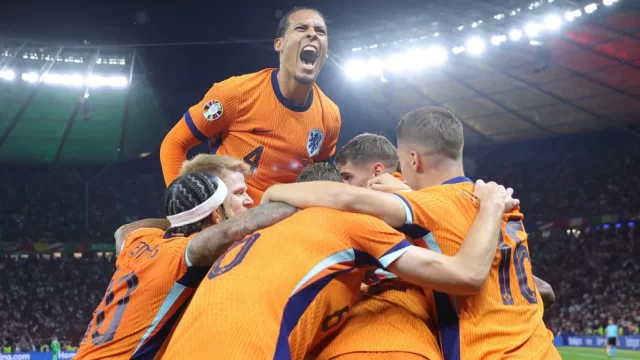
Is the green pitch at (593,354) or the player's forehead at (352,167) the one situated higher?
the player's forehead at (352,167)

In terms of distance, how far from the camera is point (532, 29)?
20.2m

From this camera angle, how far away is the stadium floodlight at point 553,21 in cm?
1950

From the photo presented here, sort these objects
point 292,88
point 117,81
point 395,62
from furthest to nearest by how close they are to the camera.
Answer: point 117,81
point 395,62
point 292,88

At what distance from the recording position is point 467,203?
3201mm

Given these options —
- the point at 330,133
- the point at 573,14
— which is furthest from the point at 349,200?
the point at 573,14

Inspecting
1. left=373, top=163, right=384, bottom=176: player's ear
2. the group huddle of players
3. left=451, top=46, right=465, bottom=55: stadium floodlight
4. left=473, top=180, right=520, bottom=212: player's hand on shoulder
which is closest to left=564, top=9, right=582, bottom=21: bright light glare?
left=451, top=46, right=465, bottom=55: stadium floodlight

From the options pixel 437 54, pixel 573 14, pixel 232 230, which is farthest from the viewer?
pixel 437 54

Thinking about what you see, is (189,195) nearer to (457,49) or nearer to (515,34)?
(515,34)

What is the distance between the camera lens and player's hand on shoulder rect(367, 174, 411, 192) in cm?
348

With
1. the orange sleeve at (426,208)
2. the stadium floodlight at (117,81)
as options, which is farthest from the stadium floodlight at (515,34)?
the orange sleeve at (426,208)

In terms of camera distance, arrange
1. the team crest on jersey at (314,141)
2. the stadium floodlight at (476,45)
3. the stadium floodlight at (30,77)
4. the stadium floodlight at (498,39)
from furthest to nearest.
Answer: the stadium floodlight at (30,77) → the stadium floodlight at (476,45) → the stadium floodlight at (498,39) → the team crest on jersey at (314,141)

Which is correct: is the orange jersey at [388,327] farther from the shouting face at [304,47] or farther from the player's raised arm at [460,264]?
the shouting face at [304,47]

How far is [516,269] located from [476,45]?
64.0 ft

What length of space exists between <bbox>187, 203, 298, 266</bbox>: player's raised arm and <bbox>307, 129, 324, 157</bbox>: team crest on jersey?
2200 mm
